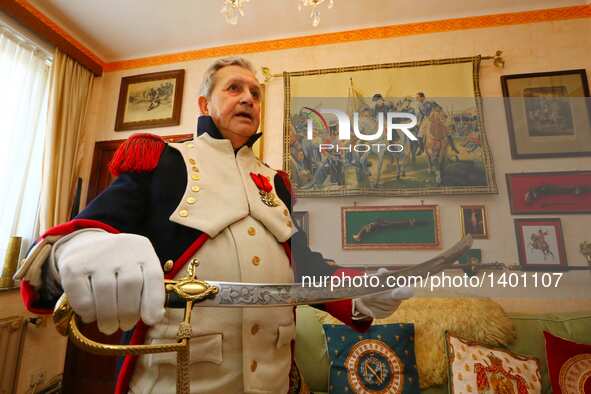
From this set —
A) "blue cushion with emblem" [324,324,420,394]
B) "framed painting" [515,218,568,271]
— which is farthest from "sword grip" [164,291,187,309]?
"blue cushion with emblem" [324,324,420,394]

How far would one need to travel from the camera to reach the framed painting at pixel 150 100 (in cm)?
222

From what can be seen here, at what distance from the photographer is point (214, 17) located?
77.9 inches

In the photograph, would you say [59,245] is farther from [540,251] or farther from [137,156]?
[540,251]

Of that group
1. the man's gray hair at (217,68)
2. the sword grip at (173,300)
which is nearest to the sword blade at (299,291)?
the sword grip at (173,300)

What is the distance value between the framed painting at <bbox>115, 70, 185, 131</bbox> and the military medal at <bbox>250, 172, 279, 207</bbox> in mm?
1785

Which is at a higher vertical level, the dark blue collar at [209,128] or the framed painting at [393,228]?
the dark blue collar at [209,128]

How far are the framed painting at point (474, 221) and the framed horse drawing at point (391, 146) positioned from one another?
3 cm

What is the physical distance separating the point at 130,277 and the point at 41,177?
87.5 inches

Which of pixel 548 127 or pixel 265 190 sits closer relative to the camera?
pixel 548 127

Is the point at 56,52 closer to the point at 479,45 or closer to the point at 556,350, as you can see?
the point at 479,45

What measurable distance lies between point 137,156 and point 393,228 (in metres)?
0.53

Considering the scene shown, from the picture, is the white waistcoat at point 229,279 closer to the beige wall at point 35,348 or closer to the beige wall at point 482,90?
the beige wall at point 482,90

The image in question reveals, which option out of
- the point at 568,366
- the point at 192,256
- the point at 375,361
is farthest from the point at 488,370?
the point at 192,256

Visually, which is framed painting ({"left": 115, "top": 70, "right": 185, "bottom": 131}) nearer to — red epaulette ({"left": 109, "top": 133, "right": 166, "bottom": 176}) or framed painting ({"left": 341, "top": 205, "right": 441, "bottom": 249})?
red epaulette ({"left": 109, "top": 133, "right": 166, "bottom": 176})
